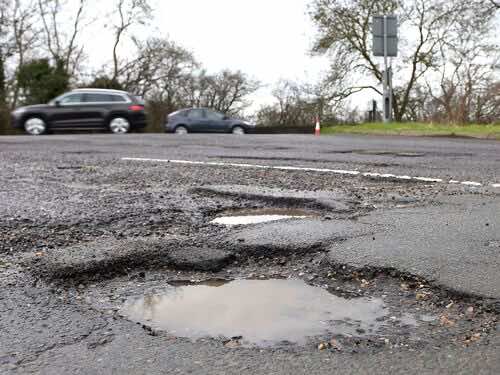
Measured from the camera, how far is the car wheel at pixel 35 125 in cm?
1852

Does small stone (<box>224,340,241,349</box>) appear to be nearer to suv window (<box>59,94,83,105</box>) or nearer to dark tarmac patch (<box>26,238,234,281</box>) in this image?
dark tarmac patch (<box>26,238,234,281</box>)

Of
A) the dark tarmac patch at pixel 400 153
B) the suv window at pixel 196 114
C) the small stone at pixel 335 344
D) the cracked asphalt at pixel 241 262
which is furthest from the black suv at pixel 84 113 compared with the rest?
the small stone at pixel 335 344

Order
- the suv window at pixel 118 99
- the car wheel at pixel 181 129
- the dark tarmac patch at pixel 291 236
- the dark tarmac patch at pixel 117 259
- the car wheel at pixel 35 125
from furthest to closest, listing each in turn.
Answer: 1. the car wheel at pixel 181 129
2. the suv window at pixel 118 99
3. the car wheel at pixel 35 125
4. the dark tarmac patch at pixel 291 236
5. the dark tarmac patch at pixel 117 259

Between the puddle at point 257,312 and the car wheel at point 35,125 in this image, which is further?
the car wheel at point 35,125

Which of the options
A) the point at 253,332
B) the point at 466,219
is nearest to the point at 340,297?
the point at 253,332

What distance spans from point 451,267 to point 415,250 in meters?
0.33

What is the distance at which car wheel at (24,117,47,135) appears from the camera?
60.7 ft

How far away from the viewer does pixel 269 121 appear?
53.2m

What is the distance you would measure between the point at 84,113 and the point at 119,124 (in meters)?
1.26

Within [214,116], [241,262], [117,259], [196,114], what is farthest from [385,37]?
[117,259]

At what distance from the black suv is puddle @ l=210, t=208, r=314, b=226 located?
15.4 m

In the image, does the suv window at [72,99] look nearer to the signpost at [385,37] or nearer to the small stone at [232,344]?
the signpost at [385,37]

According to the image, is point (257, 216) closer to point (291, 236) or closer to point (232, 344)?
point (291, 236)

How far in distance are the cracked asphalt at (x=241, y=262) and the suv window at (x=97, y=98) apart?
43.4ft
